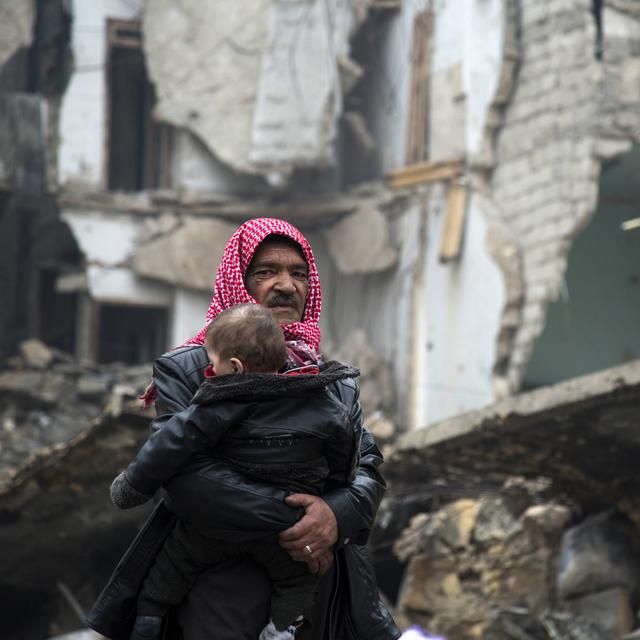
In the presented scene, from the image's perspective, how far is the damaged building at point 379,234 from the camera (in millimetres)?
7340

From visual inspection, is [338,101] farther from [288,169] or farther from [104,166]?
[104,166]

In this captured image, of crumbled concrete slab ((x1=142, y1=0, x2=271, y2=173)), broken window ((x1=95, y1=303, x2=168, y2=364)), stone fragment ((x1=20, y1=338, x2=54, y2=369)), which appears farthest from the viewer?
broken window ((x1=95, y1=303, x2=168, y2=364))

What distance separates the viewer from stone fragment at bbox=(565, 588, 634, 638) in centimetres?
653

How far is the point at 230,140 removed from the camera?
585 inches

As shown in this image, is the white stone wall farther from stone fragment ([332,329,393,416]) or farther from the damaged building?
stone fragment ([332,329,393,416])

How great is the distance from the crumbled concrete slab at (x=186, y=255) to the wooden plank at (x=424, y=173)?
8.26 feet

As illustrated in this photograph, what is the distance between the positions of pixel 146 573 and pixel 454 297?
10051mm

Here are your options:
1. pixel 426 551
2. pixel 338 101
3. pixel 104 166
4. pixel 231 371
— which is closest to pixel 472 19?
pixel 338 101

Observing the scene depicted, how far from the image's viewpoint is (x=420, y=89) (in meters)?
13.6

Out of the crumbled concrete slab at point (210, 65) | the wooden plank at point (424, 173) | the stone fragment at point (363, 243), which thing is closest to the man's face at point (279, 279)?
the wooden plank at point (424, 173)

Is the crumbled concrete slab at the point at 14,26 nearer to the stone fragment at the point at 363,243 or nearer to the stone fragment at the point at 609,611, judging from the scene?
the stone fragment at the point at 363,243

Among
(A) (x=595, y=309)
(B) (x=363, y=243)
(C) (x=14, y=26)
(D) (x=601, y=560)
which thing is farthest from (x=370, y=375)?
(D) (x=601, y=560)

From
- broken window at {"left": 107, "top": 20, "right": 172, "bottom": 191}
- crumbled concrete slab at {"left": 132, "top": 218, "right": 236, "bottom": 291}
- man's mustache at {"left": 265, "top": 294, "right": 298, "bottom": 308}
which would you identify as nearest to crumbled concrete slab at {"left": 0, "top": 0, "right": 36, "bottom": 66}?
broken window at {"left": 107, "top": 20, "right": 172, "bottom": 191}

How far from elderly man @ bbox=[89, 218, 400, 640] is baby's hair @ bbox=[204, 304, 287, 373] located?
0.55 ft
